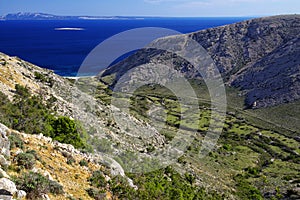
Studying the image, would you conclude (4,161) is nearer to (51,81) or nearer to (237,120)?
(51,81)

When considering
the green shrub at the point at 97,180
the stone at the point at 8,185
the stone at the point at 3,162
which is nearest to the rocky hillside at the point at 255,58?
the green shrub at the point at 97,180

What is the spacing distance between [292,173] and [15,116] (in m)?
50.4

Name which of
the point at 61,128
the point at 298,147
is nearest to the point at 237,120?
the point at 298,147

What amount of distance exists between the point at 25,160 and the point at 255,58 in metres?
145

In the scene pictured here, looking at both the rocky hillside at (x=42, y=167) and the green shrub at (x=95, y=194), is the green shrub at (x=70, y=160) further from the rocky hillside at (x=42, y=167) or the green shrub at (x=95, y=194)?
the green shrub at (x=95, y=194)

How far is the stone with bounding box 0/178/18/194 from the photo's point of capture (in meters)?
10.7

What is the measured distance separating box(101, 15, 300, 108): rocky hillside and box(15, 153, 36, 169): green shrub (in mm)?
→ 103737

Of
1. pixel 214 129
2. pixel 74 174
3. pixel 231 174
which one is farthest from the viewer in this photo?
pixel 214 129

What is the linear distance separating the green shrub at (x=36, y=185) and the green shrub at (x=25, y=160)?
0.78 meters

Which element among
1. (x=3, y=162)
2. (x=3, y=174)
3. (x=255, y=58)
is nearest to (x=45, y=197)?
(x=3, y=174)

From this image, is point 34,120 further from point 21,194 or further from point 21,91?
point 21,194

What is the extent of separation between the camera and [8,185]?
10.9 meters

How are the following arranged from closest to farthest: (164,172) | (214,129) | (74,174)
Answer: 1. (74,174)
2. (164,172)
3. (214,129)

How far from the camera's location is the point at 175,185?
25953 mm
